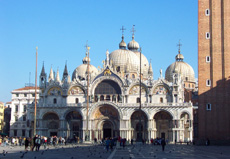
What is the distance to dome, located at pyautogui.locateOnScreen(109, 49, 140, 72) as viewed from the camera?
8444cm

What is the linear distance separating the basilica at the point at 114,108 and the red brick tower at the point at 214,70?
15.4 m

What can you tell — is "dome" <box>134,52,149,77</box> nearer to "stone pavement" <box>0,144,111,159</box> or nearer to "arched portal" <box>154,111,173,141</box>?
"arched portal" <box>154,111,173,141</box>

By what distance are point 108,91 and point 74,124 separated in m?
8.55

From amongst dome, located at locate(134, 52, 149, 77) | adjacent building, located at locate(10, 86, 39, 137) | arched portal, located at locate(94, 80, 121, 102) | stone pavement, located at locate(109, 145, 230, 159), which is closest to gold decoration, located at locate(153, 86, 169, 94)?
arched portal, located at locate(94, 80, 121, 102)

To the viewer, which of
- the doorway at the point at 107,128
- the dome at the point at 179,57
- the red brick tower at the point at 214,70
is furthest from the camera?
the dome at the point at 179,57

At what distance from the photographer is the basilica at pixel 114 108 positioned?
70.3 meters

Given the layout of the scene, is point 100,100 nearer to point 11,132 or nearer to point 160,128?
point 160,128

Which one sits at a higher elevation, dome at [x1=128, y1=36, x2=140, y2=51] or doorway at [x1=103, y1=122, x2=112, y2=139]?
dome at [x1=128, y1=36, x2=140, y2=51]

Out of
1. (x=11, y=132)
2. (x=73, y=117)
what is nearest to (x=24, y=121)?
(x=11, y=132)

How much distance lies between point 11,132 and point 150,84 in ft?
123

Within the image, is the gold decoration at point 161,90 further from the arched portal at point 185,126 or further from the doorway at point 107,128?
the doorway at point 107,128

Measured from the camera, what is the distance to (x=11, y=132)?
93.2m

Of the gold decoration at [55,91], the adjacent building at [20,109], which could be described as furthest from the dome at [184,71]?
the adjacent building at [20,109]

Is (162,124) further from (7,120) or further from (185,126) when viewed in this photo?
(7,120)
